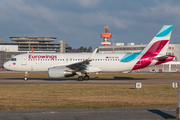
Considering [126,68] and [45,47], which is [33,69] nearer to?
[126,68]

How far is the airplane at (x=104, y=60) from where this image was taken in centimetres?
3347

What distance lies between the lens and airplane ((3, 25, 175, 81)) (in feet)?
110

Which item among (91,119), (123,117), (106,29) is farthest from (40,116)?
(106,29)

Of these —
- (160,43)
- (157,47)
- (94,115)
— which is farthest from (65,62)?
(94,115)

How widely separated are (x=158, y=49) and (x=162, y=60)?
74.3 inches

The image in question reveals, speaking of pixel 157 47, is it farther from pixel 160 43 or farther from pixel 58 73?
pixel 58 73

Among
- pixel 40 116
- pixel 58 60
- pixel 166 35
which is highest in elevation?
pixel 166 35

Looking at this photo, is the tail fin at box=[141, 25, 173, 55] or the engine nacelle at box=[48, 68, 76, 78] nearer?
the engine nacelle at box=[48, 68, 76, 78]

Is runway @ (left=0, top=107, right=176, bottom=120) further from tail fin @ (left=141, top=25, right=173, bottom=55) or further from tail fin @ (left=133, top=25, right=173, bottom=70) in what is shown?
tail fin @ (left=141, top=25, right=173, bottom=55)

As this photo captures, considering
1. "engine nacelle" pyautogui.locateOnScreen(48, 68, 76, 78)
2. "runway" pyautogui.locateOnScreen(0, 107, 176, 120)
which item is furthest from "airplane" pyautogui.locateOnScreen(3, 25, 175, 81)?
"runway" pyautogui.locateOnScreen(0, 107, 176, 120)

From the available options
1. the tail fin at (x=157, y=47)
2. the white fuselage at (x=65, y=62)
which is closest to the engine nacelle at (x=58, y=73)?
the white fuselage at (x=65, y=62)

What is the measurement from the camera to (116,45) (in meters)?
115

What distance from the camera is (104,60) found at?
3441 centimetres

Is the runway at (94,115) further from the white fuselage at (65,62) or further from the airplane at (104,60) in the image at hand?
the white fuselage at (65,62)
